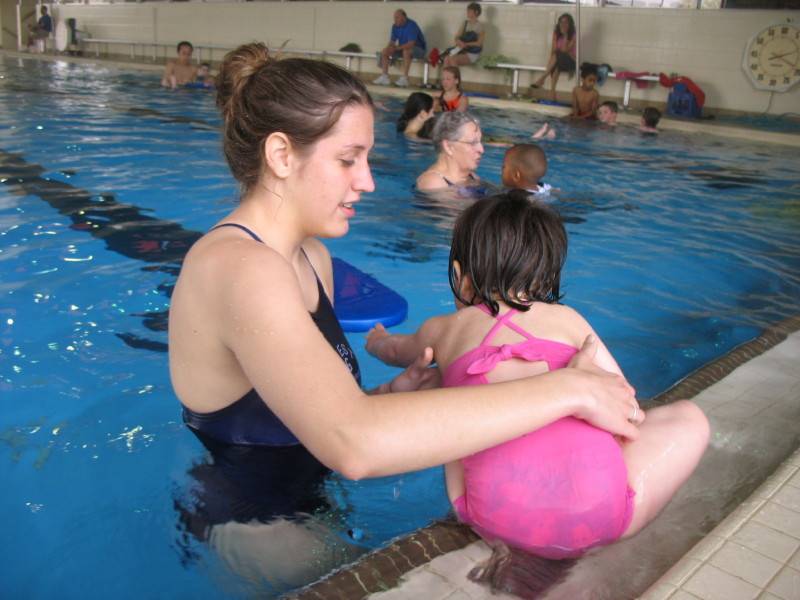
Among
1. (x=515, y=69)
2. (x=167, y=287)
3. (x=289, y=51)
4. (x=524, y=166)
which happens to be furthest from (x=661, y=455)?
(x=289, y=51)

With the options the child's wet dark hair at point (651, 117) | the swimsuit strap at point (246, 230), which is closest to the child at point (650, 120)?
the child's wet dark hair at point (651, 117)

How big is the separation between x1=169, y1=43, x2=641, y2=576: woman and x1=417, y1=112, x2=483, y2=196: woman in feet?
14.6

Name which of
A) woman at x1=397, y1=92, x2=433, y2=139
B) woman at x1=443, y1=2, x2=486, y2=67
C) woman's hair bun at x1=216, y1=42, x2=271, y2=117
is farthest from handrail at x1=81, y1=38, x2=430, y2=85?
woman's hair bun at x1=216, y1=42, x2=271, y2=117

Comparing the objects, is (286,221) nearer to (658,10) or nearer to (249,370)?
(249,370)

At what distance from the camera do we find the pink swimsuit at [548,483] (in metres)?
1.62

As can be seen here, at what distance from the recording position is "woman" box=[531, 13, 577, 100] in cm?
1452

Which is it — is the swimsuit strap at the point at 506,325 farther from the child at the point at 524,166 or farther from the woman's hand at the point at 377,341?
the child at the point at 524,166

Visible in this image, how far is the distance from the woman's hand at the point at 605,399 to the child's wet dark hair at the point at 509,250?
24 cm

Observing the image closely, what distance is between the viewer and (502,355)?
5.54 feet

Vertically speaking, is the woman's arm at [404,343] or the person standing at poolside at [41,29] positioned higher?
the person standing at poolside at [41,29]

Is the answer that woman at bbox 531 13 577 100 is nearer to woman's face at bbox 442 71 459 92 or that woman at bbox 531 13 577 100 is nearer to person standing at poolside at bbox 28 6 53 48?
woman's face at bbox 442 71 459 92

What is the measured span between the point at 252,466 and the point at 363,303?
1.52m

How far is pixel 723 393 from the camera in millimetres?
2666

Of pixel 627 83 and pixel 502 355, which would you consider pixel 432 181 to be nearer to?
pixel 502 355
